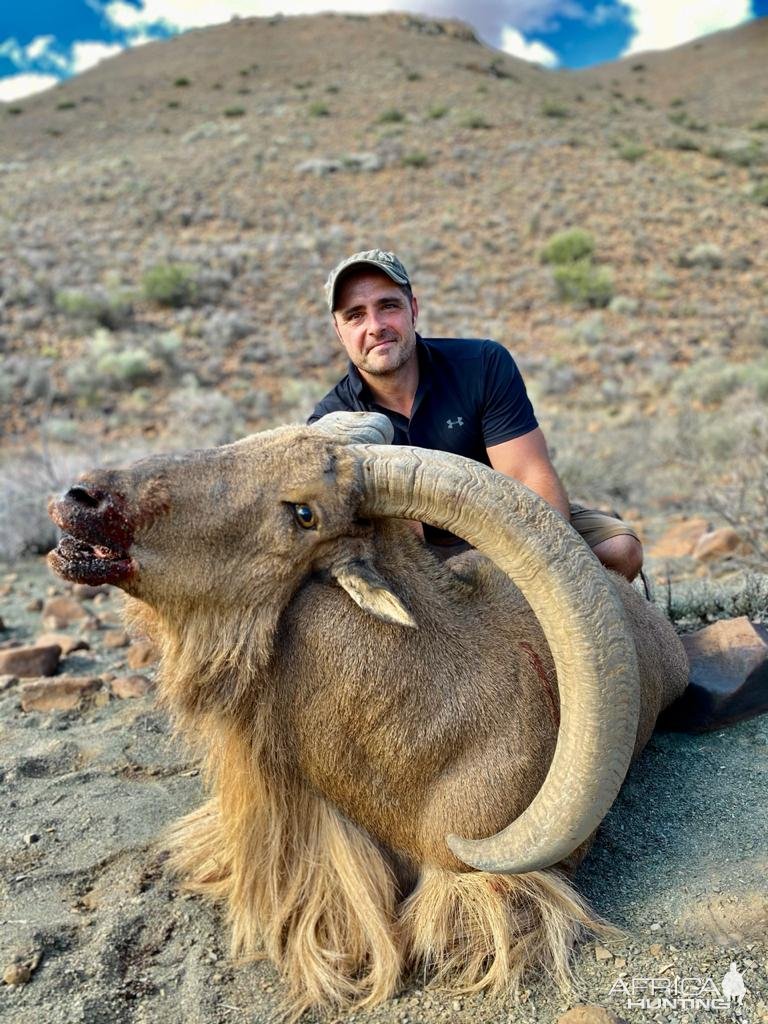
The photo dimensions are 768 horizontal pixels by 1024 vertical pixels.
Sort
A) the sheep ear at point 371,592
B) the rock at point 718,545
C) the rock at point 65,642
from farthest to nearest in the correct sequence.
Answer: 1. the rock at point 718,545
2. the rock at point 65,642
3. the sheep ear at point 371,592

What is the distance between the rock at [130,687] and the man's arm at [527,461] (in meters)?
2.24

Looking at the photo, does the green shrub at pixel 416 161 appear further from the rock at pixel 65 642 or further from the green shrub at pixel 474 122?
the rock at pixel 65 642

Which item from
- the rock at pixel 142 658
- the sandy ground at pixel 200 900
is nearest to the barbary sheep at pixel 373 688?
the sandy ground at pixel 200 900

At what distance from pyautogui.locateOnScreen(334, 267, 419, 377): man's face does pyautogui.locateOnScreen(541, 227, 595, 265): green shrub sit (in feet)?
60.0

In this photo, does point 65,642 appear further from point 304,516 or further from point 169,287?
point 169,287

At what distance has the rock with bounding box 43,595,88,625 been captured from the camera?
5902mm

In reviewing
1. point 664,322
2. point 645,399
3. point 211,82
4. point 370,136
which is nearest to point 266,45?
point 211,82

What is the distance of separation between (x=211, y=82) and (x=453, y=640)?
183ft

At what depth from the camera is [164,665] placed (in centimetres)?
257

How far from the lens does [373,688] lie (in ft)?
8.14

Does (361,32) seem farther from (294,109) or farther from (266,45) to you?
(294,109)

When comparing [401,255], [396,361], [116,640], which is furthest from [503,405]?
[401,255]

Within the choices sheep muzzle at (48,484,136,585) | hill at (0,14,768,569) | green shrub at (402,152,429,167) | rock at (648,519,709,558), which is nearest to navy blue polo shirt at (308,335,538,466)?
sheep muzzle at (48,484,136,585)

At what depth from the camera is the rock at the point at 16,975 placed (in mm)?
2441
